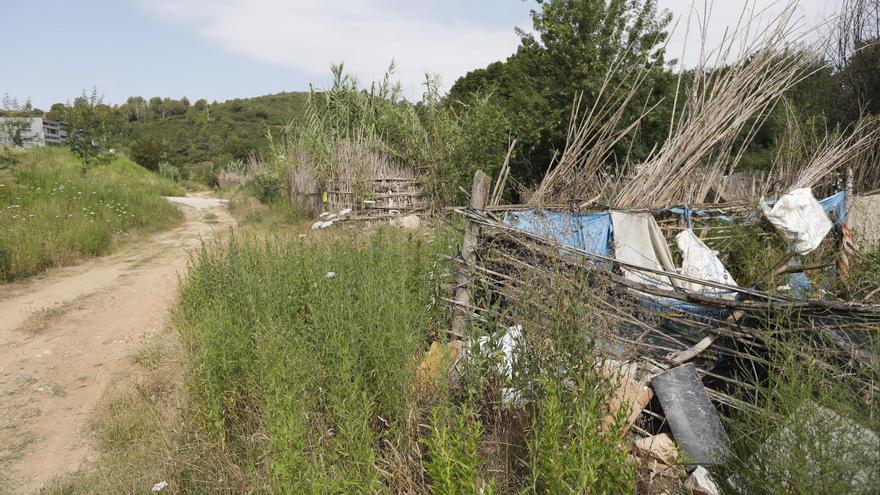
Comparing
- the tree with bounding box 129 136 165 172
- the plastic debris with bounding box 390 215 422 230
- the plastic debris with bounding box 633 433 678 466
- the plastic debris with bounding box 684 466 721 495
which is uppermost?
the tree with bounding box 129 136 165 172

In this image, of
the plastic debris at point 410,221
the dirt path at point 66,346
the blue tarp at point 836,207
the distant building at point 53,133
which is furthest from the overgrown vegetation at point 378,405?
the distant building at point 53,133

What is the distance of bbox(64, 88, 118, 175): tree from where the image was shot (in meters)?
13.7

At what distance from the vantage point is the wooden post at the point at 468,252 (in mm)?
3930

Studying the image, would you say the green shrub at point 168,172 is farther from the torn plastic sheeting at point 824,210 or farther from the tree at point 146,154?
the torn plastic sheeting at point 824,210

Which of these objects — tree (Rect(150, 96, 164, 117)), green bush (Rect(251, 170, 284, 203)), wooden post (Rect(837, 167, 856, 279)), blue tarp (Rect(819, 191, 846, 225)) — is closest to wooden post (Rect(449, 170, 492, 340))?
wooden post (Rect(837, 167, 856, 279))

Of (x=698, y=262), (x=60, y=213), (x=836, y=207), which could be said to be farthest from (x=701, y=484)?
(x=60, y=213)

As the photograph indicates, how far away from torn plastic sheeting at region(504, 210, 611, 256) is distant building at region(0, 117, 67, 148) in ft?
41.0

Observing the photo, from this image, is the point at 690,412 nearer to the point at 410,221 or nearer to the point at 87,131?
the point at 410,221

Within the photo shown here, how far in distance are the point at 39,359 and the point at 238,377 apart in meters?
2.67

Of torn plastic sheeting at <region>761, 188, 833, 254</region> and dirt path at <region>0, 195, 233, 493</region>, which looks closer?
dirt path at <region>0, 195, 233, 493</region>

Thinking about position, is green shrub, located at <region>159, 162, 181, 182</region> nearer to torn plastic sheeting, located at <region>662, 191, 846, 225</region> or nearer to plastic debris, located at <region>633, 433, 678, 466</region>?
torn plastic sheeting, located at <region>662, 191, 846, 225</region>

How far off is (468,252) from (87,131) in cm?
1410

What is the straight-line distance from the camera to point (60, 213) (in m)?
8.59

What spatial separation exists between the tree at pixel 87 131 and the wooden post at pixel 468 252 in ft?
41.9
